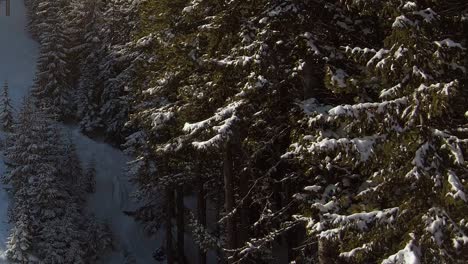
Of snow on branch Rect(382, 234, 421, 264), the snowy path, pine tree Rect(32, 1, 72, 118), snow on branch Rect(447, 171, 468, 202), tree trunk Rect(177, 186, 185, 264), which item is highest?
snow on branch Rect(447, 171, 468, 202)

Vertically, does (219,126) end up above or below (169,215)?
above

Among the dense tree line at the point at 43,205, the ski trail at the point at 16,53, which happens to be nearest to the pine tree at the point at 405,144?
the dense tree line at the point at 43,205

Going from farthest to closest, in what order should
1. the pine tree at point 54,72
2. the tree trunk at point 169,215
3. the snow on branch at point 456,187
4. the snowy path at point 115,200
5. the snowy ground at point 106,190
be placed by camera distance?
the pine tree at point 54,72 < the snowy path at point 115,200 < the snowy ground at point 106,190 < the tree trunk at point 169,215 < the snow on branch at point 456,187

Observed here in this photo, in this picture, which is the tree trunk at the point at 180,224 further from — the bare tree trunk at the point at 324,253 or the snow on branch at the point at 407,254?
the snow on branch at the point at 407,254

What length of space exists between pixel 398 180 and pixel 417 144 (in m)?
0.65

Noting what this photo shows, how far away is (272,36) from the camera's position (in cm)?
1009

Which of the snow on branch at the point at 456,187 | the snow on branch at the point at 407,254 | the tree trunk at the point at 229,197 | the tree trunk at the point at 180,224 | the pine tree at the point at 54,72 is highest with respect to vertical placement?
the snow on branch at the point at 456,187

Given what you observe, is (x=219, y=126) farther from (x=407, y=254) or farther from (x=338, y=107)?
(x=407, y=254)

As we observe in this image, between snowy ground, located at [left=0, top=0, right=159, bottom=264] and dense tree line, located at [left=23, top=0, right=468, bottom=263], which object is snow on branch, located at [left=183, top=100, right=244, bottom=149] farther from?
snowy ground, located at [left=0, top=0, right=159, bottom=264]

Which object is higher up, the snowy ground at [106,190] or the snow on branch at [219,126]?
the snow on branch at [219,126]

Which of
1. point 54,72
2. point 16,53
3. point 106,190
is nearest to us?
point 106,190

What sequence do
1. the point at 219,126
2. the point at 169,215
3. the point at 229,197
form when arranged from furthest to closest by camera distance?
the point at 169,215 < the point at 229,197 < the point at 219,126

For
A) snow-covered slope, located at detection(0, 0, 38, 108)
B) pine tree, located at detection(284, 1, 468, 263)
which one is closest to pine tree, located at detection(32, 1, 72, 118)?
snow-covered slope, located at detection(0, 0, 38, 108)

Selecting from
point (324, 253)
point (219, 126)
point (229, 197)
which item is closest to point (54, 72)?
point (229, 197)
